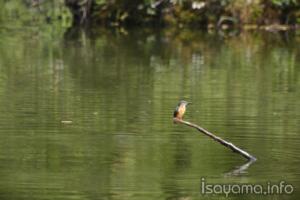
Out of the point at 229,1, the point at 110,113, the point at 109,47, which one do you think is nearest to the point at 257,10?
the point at 229,1

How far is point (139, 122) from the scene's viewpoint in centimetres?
1066

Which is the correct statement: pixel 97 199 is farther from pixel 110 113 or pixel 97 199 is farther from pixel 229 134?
pixel 110 113

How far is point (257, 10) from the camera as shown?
1227 inches

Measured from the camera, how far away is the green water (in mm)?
7836

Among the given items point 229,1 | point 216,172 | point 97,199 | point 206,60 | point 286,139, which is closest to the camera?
point 97,199

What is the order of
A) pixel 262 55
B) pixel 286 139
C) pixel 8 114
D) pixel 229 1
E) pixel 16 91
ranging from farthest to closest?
pixel 229 1
pixel 262 55
pixel 16 91
pixel 8 114
pixel 286 139

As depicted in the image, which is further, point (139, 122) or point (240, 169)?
point (139, 122)

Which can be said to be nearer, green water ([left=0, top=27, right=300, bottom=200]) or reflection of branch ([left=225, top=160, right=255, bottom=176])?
green water ([left=0, top=27, right=300, bottom=200])

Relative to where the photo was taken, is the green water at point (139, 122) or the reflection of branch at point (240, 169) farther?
the reflection of branch at point (240, 169)

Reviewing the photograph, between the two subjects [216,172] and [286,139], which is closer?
[216,172]

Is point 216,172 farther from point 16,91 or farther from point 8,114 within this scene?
point 16,91

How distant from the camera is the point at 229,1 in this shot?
3055cm

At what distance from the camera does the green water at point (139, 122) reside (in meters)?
7.84

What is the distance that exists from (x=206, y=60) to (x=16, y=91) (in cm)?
641
